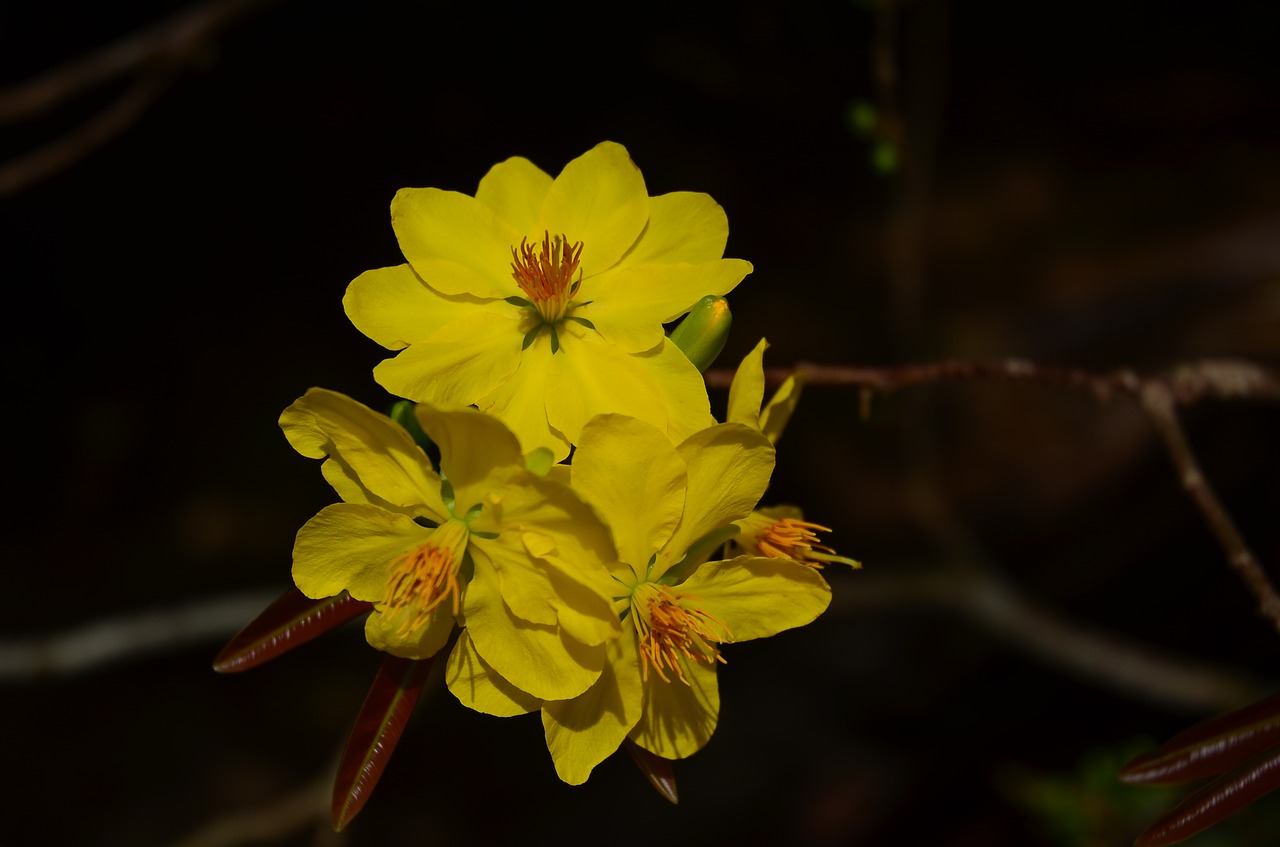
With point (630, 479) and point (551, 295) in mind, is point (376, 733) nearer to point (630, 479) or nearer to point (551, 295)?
point (630, 479)

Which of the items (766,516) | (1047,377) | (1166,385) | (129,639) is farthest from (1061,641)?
(129,639)

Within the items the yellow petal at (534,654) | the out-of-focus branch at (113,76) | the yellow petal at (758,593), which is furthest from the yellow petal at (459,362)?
the out-of-focus branch at (113,76)

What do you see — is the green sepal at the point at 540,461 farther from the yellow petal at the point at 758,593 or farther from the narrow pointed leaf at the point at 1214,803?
the narrow pointed leaf at the point at 1214,803

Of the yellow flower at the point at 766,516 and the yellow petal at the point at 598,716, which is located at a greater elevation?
the yellow flower at the point at 766,516

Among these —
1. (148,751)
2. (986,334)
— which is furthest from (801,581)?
(148,751)

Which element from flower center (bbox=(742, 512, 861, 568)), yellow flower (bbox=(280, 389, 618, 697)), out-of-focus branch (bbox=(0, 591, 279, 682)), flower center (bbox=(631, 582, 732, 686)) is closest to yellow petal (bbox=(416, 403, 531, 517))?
yellow flower (bbox=(280, 389, 618, 697))

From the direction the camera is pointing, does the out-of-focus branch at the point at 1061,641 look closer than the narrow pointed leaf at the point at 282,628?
No
